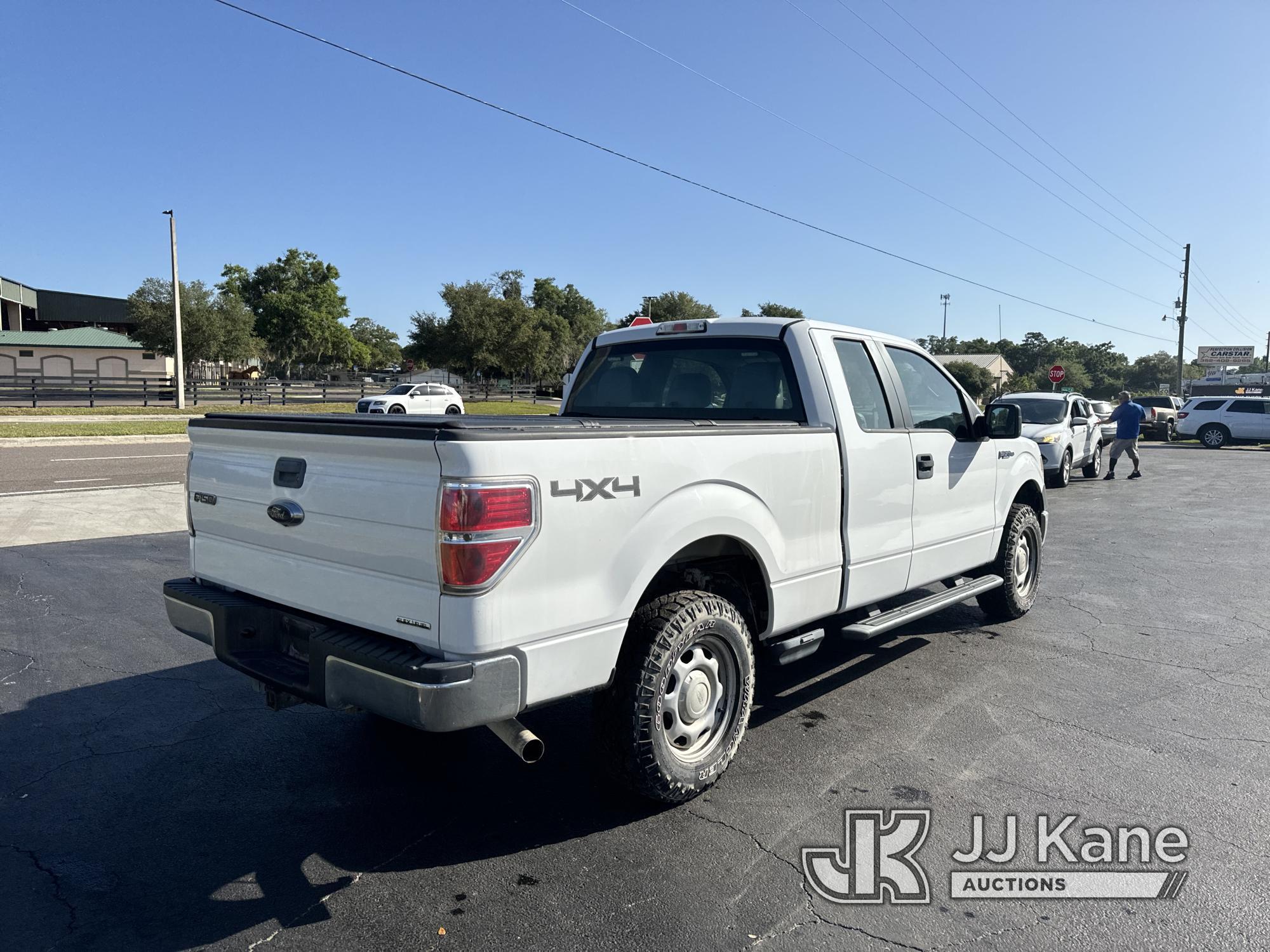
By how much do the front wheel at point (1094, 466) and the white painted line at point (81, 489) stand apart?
17.4 m

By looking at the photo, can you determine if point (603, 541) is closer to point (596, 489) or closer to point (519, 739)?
point (596, 489)

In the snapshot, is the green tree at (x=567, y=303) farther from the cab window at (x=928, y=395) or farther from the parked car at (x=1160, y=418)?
the cab window at (x=928, y=395)

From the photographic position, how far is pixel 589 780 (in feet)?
12.7

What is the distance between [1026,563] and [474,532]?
526cm

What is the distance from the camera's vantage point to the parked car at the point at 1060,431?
16016 mm

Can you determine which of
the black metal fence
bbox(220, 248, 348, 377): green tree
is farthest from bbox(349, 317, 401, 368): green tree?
the black metal fence

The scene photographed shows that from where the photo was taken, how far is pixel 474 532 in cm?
276

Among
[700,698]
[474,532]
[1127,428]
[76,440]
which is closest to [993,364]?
[1127,428]

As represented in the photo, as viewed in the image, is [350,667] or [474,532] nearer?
[474,532]

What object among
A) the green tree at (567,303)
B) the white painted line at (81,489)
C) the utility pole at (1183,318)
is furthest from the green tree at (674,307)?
the white painted line at (81,489)

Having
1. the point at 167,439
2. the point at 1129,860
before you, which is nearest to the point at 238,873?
the point at 1129,860

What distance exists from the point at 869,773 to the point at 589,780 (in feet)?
4.10

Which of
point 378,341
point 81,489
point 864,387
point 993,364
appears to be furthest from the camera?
point 378,341

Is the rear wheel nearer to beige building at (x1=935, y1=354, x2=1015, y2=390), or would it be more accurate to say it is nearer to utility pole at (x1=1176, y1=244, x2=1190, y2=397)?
utility pole at (x1=1176, y1=244, x2=1190, y2=397)
